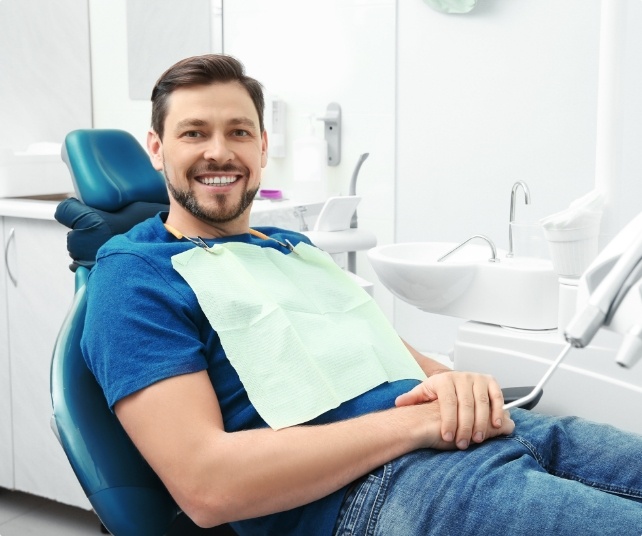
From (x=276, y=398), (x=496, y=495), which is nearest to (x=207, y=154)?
(x=276, y=398)

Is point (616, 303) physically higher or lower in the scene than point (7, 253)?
higher

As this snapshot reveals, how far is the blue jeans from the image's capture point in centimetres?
101

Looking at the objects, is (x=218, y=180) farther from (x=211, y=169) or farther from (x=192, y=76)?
(x=192, y=76)

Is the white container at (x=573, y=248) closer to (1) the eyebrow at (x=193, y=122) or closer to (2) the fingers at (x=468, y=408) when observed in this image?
(2) the fingers at (x=468, y=408)

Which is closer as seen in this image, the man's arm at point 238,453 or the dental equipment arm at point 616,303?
the dental equipment arm at point 616,303

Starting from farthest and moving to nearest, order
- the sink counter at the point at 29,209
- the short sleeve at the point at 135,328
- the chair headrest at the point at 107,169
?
the sink counter at the point at 29,209
the chair headrest at the point at 107,169
the short sleeve at the point at 135,328

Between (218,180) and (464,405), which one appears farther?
(218,180)

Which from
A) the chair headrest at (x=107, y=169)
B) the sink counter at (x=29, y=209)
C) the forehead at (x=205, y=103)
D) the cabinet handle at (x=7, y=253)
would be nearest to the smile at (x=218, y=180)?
the forehead at (x=205, y=103)

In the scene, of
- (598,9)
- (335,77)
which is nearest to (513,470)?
(598,9)

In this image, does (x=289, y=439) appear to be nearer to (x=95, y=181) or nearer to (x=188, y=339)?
(x=188, y=339)

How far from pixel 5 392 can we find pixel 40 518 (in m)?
0.38

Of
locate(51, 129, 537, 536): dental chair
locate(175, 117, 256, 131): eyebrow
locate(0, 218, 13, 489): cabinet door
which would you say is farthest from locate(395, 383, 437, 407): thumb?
locate(0, 218, 13, 489): cabinet door

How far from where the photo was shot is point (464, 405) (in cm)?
116

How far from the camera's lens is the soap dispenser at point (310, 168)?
2588mm
